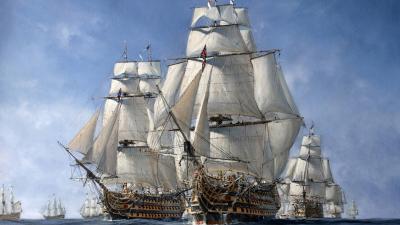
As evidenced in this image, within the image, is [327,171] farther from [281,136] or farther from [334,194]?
[281,136]

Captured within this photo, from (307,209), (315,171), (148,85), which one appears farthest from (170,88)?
(315,171)

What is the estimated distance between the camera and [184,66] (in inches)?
3388

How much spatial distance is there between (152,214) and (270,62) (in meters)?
38.8

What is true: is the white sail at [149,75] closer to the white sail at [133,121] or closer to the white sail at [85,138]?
the white sail at [133,121]

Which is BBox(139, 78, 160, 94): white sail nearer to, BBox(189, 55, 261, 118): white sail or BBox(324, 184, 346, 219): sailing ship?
BBox(189, 55, 261, 118): white sail

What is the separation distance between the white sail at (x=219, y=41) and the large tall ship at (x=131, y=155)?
18816mm

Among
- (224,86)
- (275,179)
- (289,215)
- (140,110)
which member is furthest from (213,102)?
(289,215)

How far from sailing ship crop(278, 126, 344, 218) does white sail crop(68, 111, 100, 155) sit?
202 feet

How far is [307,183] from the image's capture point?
5714 inches

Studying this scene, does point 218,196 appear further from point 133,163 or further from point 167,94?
point 133,163

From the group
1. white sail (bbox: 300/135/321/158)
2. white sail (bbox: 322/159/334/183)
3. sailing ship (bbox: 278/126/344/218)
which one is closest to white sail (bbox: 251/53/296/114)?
sailing ship (bbox: 278/126/344/218)

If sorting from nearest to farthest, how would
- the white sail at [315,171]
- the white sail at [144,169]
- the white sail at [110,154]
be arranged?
the white sail at [110,154] < the white sail at [144,169] < the white sail at [315,171]

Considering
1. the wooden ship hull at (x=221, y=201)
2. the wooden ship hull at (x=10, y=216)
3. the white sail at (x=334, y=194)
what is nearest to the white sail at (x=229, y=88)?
the wooden ship hull at (x=221, y=201)

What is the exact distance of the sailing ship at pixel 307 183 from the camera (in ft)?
463
